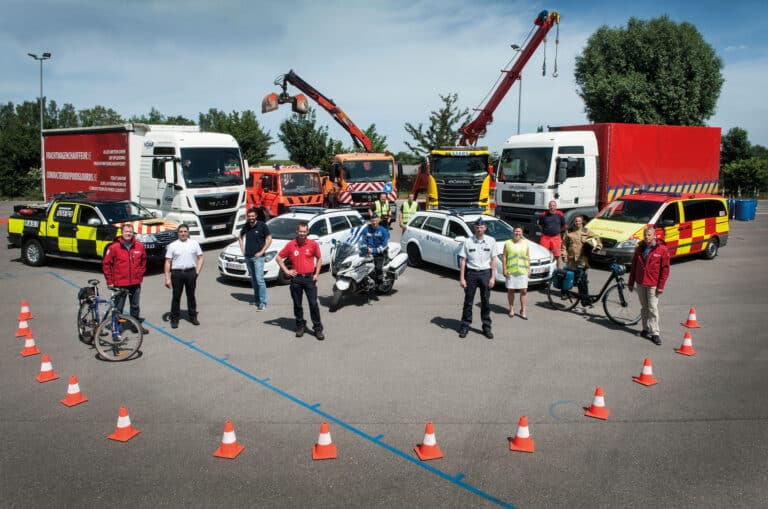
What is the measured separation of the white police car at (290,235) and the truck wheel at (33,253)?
5254 mm

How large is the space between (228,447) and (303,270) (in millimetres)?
3863

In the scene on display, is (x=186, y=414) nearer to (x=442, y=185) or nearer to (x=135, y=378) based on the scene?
(x=135, y=378)

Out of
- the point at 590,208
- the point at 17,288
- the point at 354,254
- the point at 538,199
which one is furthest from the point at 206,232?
the point at 590,208

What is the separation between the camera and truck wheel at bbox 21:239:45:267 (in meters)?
15.0

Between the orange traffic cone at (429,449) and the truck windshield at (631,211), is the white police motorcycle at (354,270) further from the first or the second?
the truck windshield at (631,211)

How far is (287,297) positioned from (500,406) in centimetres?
632

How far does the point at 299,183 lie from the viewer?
2198 cm

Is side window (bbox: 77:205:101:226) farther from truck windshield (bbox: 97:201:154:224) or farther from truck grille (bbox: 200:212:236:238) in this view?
truck grille (bbox: 200:212:236:238)

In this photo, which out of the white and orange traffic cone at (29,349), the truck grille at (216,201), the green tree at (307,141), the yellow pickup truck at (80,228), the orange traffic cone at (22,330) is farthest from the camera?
the green tree at (307,141)

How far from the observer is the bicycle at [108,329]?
320 inches

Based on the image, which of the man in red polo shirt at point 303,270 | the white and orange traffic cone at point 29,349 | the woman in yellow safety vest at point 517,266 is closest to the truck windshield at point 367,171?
the woman in yellow safety vest at point 517,266

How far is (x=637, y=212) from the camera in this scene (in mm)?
14992

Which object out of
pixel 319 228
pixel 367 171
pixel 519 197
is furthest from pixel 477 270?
pixel 367 171

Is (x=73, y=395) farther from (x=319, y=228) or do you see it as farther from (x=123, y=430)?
(x=319, y=228)
